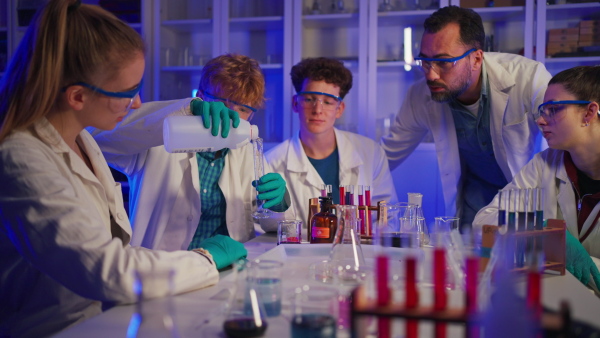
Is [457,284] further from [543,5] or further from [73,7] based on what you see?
[543,5]

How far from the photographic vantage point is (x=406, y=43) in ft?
13.9

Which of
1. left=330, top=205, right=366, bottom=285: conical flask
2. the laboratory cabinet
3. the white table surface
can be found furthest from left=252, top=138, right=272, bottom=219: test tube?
the laboratory cabinet

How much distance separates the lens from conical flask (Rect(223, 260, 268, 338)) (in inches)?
38.1

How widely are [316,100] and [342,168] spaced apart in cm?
41

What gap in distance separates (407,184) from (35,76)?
3.24 meters

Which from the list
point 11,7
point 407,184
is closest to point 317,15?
point 407,184

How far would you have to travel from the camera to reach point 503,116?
2.89 m

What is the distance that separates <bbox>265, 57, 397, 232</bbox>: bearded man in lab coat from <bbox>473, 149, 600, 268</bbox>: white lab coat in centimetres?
88

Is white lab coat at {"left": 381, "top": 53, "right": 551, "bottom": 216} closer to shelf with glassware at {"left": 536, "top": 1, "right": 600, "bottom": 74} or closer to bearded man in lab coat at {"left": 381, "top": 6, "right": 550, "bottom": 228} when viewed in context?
bearded man in lab coat at {"left": 381, "top": 6, "right": 550, "bottom": 228}

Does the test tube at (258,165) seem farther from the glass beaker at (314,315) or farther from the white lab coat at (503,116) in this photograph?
the white lab coat at (503,116)

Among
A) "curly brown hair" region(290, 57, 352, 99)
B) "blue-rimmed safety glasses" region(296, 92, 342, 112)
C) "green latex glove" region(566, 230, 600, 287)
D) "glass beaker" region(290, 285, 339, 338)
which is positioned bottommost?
"green latex glove" region(566, 230, 600, 287)

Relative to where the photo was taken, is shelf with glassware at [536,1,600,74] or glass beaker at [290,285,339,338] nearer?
glass beaker at [290,285,339,338]

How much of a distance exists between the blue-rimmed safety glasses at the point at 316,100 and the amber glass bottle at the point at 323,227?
1.09m

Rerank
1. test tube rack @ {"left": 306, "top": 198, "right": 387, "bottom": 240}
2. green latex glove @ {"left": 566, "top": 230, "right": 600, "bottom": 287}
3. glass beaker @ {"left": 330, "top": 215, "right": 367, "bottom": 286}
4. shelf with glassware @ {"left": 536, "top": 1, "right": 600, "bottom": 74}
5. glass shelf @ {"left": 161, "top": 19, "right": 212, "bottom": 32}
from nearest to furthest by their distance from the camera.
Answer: glass beaker @ {"left": 330, "top": 215, "right": 367, "bottom": 286} < green latex glove @ {"left": 566, "top": 230, "right": 600, "bottom": 287} < test tube rack @ {"left": 306, "top": 198, "right": 387, "bottom": 240} < shelf with glassware @ {"left": 536, "top": 1, "right": 600, "bottom": 74} < glass shelf @ {"left": 161, "top": 19, "right": 212, "bottom": 32}
